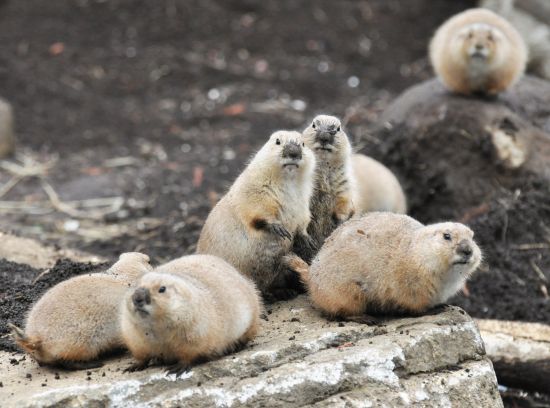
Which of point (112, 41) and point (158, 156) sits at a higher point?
point (112, 41)

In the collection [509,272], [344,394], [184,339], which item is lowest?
[509,272]

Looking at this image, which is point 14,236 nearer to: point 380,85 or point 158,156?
point 158,156

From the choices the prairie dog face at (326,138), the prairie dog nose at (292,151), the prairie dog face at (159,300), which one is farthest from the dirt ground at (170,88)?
the prairie dog face at (159,300)

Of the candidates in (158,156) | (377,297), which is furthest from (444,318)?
(158,156)

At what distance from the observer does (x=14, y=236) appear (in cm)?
984

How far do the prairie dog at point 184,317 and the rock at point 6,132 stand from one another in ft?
31.5

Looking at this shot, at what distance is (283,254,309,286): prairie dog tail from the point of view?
7246 millimetres

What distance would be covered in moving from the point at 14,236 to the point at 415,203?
5172 millimetres

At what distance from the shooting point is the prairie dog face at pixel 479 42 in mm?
11914

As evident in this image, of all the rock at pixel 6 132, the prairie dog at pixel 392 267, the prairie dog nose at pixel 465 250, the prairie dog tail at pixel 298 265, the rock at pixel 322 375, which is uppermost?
the prairie dog nose at pixel 465 250

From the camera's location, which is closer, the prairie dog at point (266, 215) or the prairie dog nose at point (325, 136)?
the prairie dog at point (266, 215)

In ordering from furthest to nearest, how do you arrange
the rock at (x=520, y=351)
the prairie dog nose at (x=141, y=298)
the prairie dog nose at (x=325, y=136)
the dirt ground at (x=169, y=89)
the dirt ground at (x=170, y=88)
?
1. the dirt ground at (x=170, y=88)
2. the dirt ground at (x=169, y=89)
3. the rock at (x=520, y=351)
4. the prairie dog nose at (x=325, y=136)
5. the prairie dog nose at (x=141, y=298)

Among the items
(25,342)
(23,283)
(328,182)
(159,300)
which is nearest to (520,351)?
(328,182)

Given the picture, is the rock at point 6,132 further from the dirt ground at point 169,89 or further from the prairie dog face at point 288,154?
the prairie dog face at point 288,154
